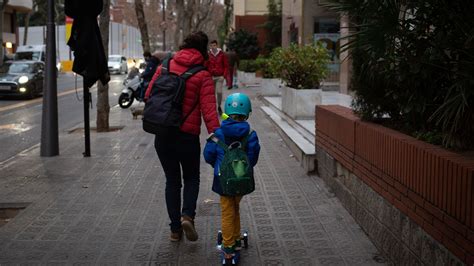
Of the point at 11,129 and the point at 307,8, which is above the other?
the point at 307,8

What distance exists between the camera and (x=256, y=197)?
738cm

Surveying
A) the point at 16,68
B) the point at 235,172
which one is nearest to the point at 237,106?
the point at 235,172

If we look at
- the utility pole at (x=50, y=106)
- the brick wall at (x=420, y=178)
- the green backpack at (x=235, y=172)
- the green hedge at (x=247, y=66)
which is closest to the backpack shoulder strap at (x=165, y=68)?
the green backpack at (x=235, y=172)

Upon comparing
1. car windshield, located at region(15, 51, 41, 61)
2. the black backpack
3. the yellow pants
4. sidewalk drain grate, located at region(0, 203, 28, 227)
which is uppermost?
car windshield, located at region(15, 51, 41, 61)

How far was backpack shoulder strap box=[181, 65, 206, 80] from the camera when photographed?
17.4 feet

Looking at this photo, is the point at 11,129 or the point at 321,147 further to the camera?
the point at 11,129

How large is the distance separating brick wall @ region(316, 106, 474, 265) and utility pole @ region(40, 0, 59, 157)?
5760 mm

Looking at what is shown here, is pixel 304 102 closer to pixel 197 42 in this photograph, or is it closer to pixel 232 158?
pixel 197 42

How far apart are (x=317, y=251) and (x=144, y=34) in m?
17.6

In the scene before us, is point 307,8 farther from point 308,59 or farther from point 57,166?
point 57,166

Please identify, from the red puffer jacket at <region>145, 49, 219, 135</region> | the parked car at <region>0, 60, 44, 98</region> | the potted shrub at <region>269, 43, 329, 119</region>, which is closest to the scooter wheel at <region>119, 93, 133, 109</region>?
the parked car at <region>0, 60, 44, 98</region>

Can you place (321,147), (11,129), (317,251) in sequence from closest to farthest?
(317,251) < (321,147) < (11,129)

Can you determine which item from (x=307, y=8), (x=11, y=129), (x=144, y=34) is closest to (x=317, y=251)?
(x=11, y=129)

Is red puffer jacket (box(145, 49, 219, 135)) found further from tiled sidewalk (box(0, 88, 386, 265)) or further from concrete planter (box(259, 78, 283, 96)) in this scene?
concrete planter (box(259, 78, 283, 96))
